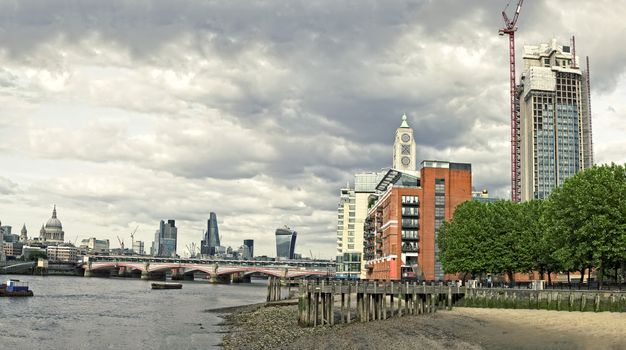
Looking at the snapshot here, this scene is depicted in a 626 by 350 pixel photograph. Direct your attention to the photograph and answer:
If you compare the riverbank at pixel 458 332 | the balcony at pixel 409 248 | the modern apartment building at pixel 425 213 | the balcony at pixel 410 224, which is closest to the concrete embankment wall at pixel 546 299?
the riverbank at pixel 458 332

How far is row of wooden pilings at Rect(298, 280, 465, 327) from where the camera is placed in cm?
6788

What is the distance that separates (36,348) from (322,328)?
85.7 feet

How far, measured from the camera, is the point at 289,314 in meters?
86.9

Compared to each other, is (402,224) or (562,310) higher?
(402,224)

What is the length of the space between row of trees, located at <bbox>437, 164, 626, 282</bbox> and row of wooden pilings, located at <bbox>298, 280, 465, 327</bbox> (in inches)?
570

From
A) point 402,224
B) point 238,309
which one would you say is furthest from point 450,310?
point 402,224

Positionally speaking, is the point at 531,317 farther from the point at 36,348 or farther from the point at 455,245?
the point at 36,348

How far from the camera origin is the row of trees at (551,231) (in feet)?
244

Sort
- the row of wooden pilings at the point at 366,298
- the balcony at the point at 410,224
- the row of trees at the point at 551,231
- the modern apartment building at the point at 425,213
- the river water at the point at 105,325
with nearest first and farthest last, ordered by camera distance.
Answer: the river water at the point at 105,325 < the row of wooden pilings at the point at 366,298 < the row of trees at the point at 551,231 < the modern apartment building at the point at 425,213 < the balcony at the point at 410,224

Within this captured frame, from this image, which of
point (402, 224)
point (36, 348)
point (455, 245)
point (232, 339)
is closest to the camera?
point (36, 348)

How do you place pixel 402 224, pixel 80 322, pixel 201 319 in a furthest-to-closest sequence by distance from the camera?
1. pixel 402 224
2. pixel 201 319
3. pixel 80 322

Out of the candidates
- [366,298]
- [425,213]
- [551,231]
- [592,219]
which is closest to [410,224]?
[425,213]

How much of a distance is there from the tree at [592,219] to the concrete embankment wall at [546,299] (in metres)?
6.10

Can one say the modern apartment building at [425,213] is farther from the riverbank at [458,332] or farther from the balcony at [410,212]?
the riverbank at [458,332]
